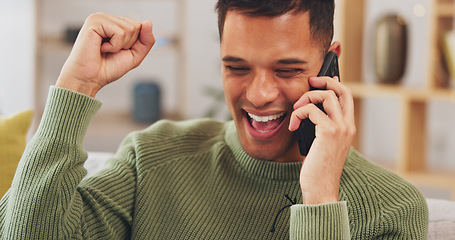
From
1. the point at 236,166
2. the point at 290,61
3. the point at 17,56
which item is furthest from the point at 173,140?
the point at 17,56

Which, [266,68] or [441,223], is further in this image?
[441,223]

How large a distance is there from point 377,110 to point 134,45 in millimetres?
2517

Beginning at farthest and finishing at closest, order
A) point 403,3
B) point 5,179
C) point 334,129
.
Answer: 1. point 403,3
2. point 5,179
3. point 334,129

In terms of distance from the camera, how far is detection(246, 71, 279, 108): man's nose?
1169mm

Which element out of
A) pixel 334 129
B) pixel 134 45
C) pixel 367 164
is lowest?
pixel 367 164

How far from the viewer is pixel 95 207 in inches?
47.9

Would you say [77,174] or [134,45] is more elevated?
[134,45]

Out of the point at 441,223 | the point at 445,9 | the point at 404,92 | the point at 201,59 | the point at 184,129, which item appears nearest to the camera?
the point at 441,223

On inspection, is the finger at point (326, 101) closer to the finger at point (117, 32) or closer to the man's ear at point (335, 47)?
the man's ear at point (335, 47)

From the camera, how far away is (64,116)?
3.76ft

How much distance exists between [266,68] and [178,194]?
328 mm

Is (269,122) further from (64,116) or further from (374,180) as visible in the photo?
(64,116)

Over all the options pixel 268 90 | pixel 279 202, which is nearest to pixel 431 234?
pixel 279 202

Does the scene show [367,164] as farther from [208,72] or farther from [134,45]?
[208,72]
